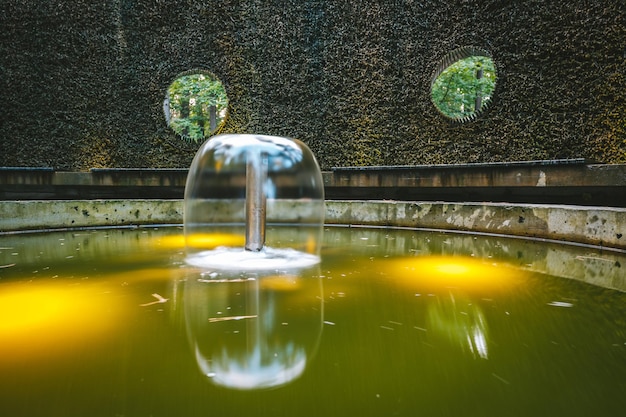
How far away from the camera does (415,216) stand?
279 inches

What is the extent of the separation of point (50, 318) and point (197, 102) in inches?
749

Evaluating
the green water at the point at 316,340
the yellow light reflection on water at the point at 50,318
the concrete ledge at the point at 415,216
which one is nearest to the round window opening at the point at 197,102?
the concrete ledge at the point at 415,216

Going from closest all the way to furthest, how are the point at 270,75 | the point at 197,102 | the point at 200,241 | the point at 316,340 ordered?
the point at 316,340, the point at 200,241, the point at 270,75, the point at 197,102

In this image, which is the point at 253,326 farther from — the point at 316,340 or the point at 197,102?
the point at 197,102

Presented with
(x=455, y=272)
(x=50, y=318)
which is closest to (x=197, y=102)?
(x=455, y=272)

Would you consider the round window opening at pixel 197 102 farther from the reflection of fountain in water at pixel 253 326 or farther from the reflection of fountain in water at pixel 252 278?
the reflection of fountain in water at pixel 253 326

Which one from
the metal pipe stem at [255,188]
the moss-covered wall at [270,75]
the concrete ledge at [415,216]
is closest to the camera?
the metal pipe stem at [255,188]

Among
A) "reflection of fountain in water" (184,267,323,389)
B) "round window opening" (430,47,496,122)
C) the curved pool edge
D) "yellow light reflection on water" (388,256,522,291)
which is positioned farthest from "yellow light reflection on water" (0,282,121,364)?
"round window opening" (430,47,496,122)

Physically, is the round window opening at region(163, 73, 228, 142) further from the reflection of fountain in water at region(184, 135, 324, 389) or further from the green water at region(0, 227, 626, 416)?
the green water at region(0, 227, 626, 416)

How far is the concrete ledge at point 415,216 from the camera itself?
504 centimetres

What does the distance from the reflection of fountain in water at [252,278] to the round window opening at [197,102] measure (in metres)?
12.9

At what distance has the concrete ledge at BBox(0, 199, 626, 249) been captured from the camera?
5.04 m

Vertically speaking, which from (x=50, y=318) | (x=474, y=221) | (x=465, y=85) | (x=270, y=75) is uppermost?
(x=465, y=85)

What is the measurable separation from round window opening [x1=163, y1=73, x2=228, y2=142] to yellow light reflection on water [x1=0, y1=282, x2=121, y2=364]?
1517 centimetres
